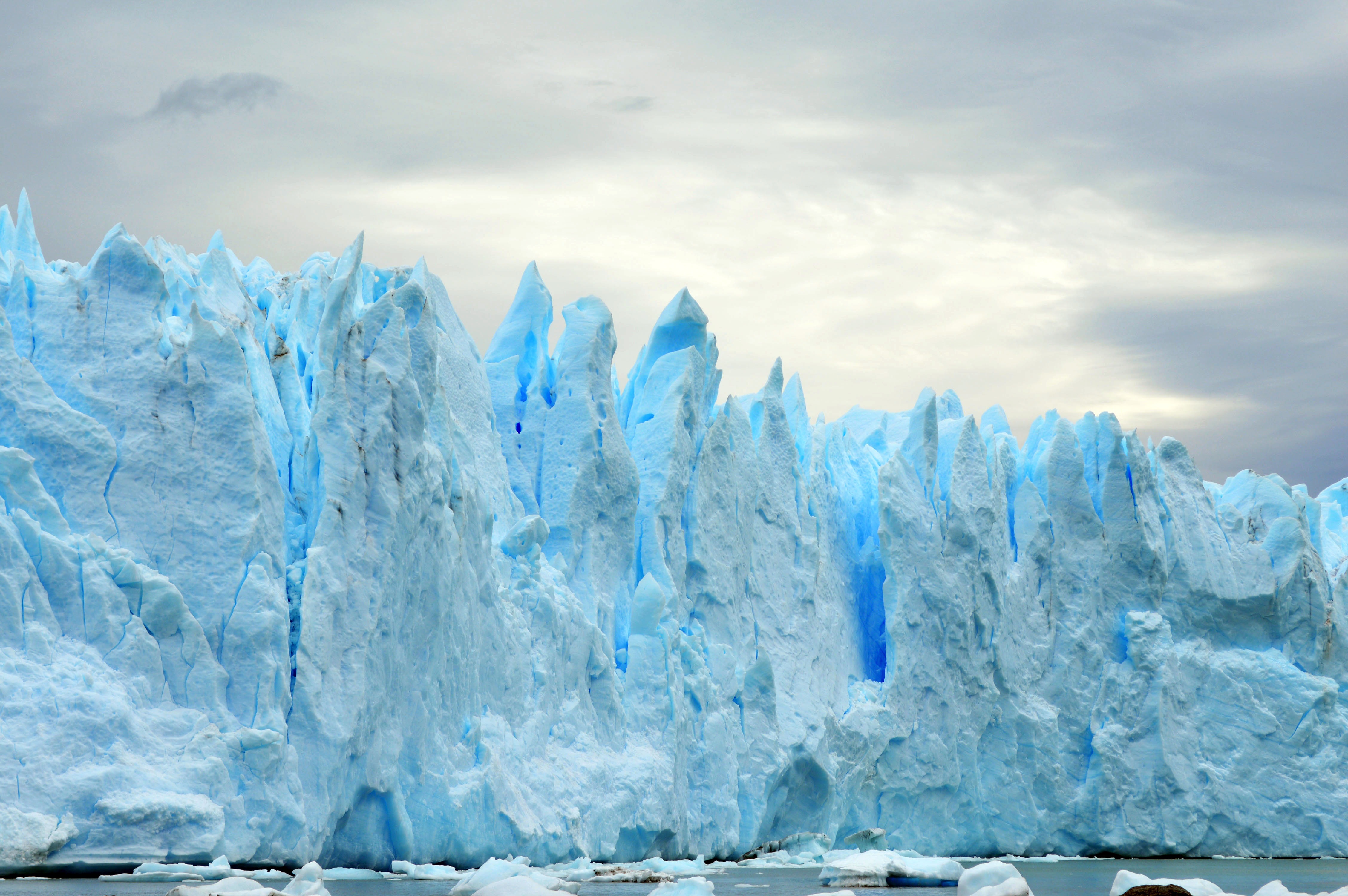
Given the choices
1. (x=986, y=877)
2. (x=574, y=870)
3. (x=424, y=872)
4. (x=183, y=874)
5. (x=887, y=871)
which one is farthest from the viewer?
(x=887, y=871)

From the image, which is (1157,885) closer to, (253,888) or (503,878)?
(503,878)

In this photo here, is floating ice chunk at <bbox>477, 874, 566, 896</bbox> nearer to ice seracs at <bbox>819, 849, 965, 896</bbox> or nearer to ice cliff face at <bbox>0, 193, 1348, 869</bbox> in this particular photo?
ice cliff face at <bbox>0, 193, 1348, 869</bbox>

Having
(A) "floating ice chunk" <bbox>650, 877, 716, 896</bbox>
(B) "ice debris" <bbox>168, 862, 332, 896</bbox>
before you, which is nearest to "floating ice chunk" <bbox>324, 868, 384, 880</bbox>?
(B) "ice debris" <bbox>168, 862, 332, 896</bbox>

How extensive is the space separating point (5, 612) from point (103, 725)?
129 centimetres

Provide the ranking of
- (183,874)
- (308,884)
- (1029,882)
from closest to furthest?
(308,884) → (183,874) → (1029,882)

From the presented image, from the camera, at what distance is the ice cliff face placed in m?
13.6

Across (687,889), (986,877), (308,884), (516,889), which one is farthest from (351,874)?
(986,877)

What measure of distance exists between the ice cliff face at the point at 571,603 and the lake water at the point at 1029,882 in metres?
0.52

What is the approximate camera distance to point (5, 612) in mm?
12844

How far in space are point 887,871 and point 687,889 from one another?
5.30 m

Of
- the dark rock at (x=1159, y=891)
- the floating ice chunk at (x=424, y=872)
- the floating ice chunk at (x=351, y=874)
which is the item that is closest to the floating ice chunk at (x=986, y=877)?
the dark rock at (x=1159, y=891)

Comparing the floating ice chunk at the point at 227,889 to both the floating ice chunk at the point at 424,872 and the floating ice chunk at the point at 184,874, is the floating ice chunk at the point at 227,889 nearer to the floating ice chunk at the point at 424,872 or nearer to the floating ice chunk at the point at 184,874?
the floating ice chunk at the point at 184,874

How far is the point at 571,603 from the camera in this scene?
1770 centimetres

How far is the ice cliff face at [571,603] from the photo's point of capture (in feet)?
44.5
